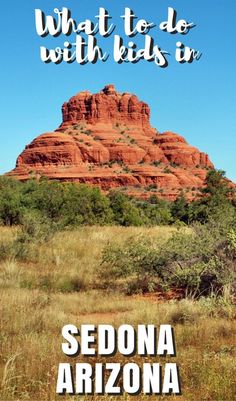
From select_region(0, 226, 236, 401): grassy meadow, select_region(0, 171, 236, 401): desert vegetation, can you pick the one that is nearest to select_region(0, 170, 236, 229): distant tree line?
select_region(0, 171, 236, 401): desert vegetation

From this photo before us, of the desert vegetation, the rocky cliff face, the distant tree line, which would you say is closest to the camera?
the desert vegetation

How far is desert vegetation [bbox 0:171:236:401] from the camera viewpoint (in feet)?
14.9

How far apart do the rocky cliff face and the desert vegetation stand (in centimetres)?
9393

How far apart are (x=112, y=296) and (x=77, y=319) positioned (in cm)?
181

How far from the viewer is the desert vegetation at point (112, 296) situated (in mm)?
4551

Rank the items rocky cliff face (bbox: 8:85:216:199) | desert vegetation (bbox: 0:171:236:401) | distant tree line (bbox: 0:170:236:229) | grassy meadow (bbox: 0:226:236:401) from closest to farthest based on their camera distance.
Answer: grassy meadow (bbox: 0:226:236:401) < desert vegetation (bbox: 0:171:236:401) < distant tree line (bbox: 0:170:236:229) < rocky cliff face (bbox: 8:85:216:199)

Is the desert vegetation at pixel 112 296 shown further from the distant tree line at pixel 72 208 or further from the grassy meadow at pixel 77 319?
the distant tree line at pixel 72 208

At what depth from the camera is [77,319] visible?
6754 millimetres

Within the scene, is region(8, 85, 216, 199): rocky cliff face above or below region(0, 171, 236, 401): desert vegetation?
above

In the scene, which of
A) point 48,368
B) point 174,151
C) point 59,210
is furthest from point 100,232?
point 174,151

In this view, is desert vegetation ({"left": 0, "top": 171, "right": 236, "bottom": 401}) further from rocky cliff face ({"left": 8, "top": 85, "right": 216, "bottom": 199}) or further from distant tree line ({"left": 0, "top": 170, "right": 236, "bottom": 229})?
rocky cliff face ({"left": 8, "top": 85, "right": 216, "bottom": 199})

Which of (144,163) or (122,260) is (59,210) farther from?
(144,163)

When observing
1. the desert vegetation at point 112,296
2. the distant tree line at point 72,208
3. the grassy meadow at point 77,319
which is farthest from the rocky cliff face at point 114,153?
the grassy meadow at point 77,319

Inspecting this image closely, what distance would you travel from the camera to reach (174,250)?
32.1ft
